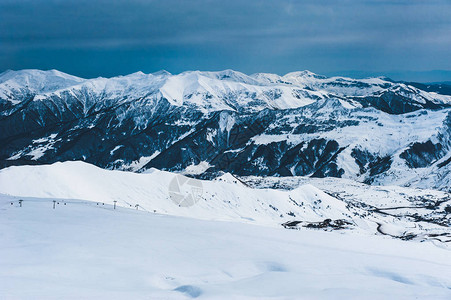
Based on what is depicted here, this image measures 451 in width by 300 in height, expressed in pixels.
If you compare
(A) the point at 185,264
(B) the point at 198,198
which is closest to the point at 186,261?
(A) the point at 185,264

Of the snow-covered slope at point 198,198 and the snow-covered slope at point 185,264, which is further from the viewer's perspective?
the snow-covered slope at point 198,198

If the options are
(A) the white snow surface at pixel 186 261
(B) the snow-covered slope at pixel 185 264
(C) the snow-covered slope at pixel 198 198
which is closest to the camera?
(B) the snow-covered slope at pixel 185 264

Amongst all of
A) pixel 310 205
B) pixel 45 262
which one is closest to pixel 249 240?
pixel 45 262

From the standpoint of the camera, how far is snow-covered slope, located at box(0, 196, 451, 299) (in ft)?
69.8

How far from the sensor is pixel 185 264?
87.1ft

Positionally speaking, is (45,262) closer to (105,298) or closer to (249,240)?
(105,298)

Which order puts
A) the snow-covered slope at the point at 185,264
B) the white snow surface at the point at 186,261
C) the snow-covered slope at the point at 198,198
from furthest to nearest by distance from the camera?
the snow-covered slope at the point at 198,198
the white snow surface at the point at 186,261
the snow-covered slope at the point at 185,264

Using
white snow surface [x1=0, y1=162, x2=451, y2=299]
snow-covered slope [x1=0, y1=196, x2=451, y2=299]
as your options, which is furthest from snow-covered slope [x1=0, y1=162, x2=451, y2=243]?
snow-covered slope [x1=0, y1=196, x2=451, y2=299]

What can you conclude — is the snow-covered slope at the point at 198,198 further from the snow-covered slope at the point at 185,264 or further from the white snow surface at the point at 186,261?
the snow-covered slope at the point at 185,264

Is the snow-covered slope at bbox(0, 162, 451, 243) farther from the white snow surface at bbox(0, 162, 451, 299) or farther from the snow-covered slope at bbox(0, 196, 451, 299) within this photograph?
the snow-covered slope at bbox(0, 196, 451, 299)

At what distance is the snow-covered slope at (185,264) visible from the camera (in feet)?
69.8

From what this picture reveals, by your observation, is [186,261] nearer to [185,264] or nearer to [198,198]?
[185,264]

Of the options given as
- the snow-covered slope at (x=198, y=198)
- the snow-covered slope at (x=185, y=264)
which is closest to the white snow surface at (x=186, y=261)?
the snow-covered slope at (x=185, y=264)

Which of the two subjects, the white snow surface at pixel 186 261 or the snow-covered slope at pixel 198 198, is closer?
the white snow surface at pixel 186 261
